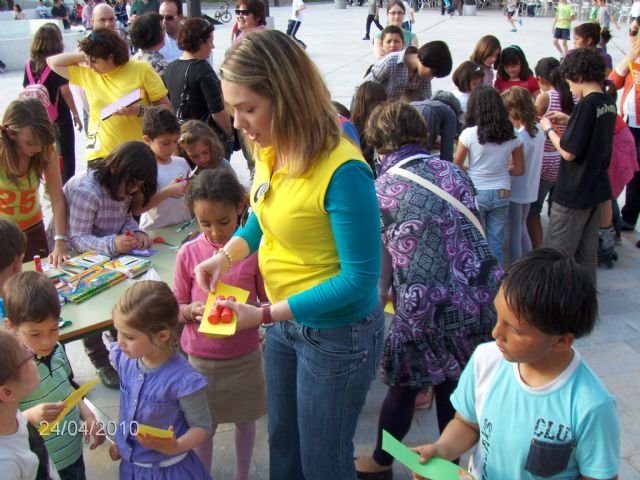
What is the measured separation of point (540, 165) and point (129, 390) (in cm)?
352

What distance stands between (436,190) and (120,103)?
2469mm

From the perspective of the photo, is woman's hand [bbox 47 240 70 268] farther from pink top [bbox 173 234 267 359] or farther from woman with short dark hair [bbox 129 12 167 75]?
woman with short dark hair [bbox 129 12 167 75]

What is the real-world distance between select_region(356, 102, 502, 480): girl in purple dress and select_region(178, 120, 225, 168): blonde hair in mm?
1453

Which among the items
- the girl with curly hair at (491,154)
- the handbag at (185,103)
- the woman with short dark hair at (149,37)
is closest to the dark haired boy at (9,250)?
the handbag at (185,103)

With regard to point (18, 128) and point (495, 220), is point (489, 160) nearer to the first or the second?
point (495, 220)

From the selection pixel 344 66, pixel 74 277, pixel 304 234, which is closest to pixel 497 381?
pixel 304 234

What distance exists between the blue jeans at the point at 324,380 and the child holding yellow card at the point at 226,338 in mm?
Result: 508

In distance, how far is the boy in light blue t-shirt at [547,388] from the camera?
1.50 metres

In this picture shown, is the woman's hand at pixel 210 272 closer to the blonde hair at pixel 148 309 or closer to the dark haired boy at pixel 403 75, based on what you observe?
the blonde hair at pixel 148 309

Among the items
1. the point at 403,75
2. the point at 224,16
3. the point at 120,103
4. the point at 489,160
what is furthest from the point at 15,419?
the point at 224,16

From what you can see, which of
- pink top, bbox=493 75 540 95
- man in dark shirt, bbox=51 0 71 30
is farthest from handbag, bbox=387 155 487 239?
man in dark shirt, bbox=51 0 71 30

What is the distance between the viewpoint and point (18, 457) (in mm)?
1656

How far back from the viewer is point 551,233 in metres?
4.43

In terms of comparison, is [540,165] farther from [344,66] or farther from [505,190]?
[344,66]
